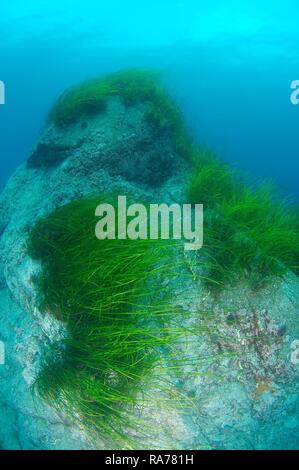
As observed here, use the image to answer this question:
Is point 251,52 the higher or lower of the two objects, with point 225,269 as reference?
higher

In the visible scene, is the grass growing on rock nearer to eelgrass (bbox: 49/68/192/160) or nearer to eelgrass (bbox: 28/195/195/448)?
eelgrass (bbox: 28/195/195/448)

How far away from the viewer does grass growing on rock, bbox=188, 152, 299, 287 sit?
3.07 metres

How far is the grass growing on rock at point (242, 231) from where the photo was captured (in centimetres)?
307

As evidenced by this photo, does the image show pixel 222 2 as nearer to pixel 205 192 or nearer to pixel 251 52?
pixel 251 52

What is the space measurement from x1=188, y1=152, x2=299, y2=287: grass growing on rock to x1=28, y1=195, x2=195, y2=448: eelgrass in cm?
57

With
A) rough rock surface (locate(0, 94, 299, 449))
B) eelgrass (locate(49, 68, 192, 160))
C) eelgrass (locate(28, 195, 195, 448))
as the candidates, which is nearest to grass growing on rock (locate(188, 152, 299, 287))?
rough rock surface (locate(0, 94, 299, 449))

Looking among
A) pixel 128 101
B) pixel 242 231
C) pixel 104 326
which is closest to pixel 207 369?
pixel 104 326

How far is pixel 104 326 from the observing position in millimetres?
2672

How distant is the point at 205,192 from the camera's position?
4.41 m

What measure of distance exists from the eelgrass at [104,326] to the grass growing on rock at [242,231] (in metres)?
Result: 0.57

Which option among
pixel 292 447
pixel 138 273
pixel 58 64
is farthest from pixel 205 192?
pixel 58 64

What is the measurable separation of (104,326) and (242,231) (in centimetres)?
177

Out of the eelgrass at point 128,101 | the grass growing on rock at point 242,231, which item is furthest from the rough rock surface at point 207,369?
the eelgrass at point 128,101
